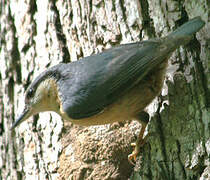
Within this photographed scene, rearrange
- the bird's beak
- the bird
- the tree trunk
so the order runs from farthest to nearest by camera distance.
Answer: the bird's beak, the bird, the tree trunk

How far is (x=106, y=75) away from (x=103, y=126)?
0.48 m

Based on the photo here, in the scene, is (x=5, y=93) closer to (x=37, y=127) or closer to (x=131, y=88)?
(x=37, y=127)

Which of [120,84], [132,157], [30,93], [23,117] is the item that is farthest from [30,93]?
[132,157]

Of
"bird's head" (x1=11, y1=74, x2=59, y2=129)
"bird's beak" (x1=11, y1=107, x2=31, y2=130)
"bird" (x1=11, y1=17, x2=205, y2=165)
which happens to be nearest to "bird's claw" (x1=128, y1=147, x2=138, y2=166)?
"bird" (x1=11, y1=17, x2=205, y2=165)

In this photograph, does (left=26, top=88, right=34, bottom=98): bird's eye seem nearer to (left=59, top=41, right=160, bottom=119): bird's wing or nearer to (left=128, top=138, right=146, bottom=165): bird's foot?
(left=59, top=41, right=160, bottom=119): bird's wing

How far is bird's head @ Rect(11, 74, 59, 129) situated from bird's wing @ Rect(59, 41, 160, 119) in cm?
32

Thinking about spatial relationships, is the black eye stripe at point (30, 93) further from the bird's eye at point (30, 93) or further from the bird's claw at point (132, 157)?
the bird's claw at point (132, 157)

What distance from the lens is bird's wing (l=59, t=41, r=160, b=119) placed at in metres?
3.18

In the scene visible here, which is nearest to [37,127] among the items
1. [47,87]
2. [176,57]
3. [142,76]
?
[47,87]

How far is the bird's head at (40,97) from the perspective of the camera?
3.66 metres

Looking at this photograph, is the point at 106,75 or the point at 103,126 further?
the point at 103,126

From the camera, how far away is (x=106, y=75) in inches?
129

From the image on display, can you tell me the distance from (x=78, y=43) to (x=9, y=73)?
0.86 metres

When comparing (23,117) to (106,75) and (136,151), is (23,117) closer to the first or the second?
(106,75)
